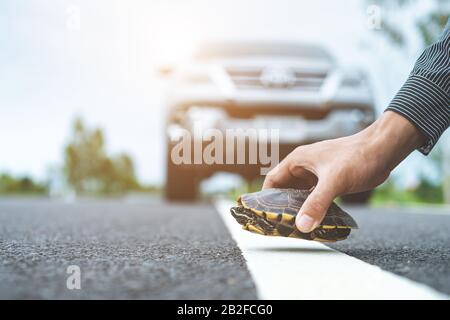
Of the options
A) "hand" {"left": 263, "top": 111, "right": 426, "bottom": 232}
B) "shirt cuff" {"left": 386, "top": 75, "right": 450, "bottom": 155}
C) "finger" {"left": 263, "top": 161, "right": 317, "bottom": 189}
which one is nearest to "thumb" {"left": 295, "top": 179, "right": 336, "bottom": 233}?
"hand" {"left": 263, "top": 111, "right": 426, "bottom": 232}

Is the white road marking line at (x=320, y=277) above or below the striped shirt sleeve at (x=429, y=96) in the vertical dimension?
below

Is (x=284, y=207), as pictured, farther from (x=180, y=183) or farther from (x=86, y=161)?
(x=86, y=161)

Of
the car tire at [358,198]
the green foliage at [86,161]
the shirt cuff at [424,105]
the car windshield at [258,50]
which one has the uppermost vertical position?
the shirt cuff at [424,105]

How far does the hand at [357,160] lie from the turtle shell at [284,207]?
0.23 feet

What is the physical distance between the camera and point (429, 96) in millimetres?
2266

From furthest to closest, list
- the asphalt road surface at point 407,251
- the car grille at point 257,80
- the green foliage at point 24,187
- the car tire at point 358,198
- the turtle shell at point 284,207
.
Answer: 1. the green foliage at point 24,187
2. the car tire at point 358,198
3. the car grille at point 257,80
4. the turtle shell at point 284,207
5. the asphalt road surface at point 407,251

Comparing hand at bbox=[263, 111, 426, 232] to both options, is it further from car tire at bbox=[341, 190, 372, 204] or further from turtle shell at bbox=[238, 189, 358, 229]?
car tire at bbox=[341, 190, 372, 204]

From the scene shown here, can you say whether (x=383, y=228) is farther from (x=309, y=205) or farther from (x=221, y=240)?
(x=309, y=205)

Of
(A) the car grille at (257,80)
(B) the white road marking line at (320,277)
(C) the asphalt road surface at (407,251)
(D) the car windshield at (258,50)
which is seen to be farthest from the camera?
(D) the car windshield at (258,50)

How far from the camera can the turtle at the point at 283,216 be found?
7.83 feet
